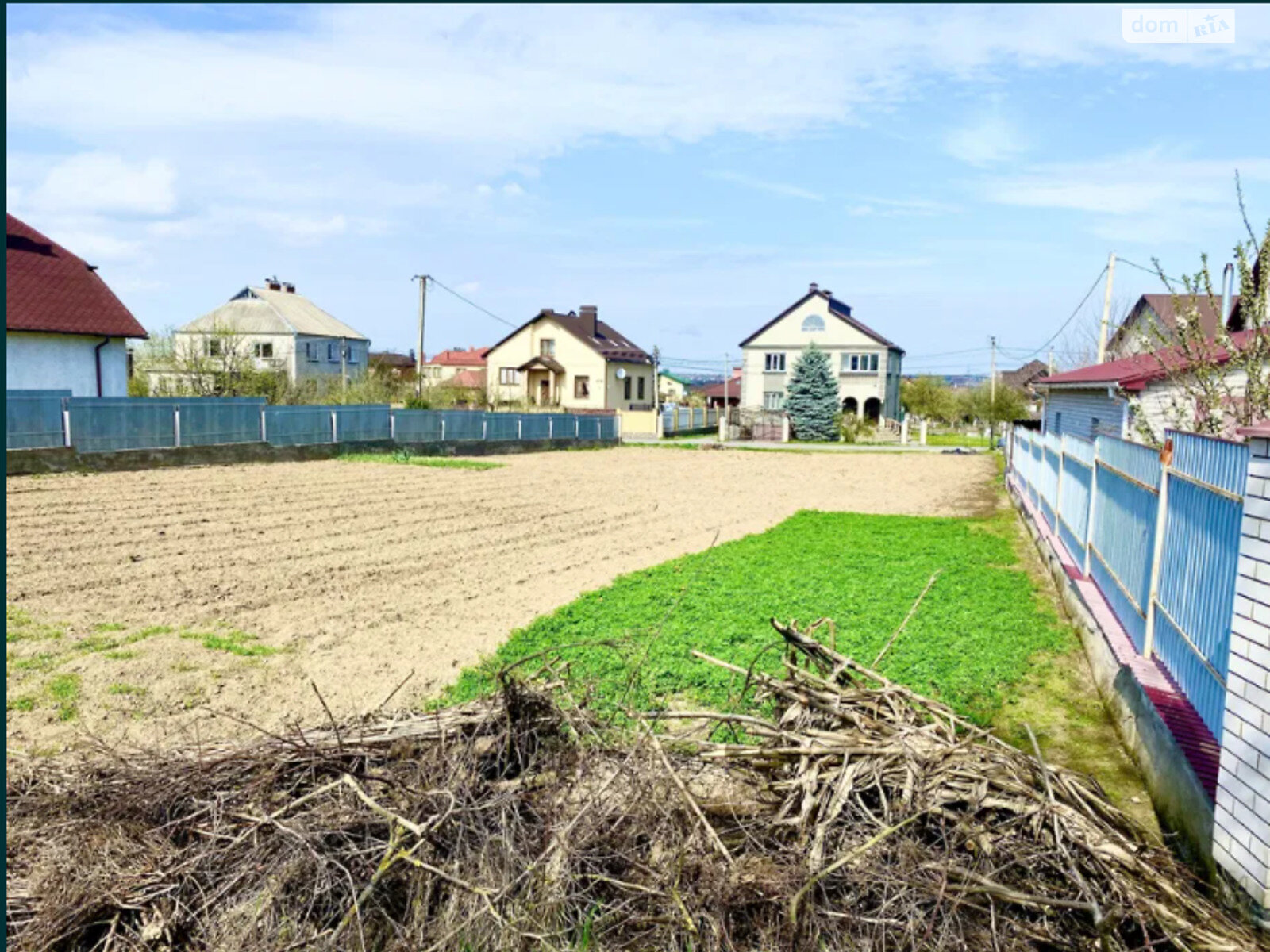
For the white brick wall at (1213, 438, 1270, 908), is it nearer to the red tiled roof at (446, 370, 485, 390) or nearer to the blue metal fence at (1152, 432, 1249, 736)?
the blue metal fence at (1152, 432, 1249, 736)

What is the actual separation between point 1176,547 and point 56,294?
32414mm

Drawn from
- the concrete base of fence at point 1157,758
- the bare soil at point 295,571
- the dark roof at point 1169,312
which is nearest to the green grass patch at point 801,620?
the concrete base of fence at point 1157,758

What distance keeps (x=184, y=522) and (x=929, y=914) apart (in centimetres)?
1456

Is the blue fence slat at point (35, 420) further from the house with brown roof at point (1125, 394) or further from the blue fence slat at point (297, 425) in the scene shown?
the house with brown roof at point (1125, 394)

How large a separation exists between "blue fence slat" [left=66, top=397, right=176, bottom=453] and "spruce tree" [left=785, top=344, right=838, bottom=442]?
119ft

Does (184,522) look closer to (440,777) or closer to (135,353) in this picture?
(440,777)

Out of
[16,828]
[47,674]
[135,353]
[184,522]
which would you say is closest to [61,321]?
[135,353]

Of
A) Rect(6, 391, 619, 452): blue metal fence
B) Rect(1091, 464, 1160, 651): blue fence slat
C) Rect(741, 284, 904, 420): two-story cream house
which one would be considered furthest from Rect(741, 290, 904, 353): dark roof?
Rect(1091, 464, 1160, 651): blue fence slat

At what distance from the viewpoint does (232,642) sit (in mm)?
8664

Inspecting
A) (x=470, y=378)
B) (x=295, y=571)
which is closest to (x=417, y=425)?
(x=295, y=571)

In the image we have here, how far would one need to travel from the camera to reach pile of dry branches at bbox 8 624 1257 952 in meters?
3.46

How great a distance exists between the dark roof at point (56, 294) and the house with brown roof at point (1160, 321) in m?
28.1

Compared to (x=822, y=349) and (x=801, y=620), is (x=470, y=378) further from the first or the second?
(x=801, y=620)

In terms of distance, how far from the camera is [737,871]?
11.8 ft
